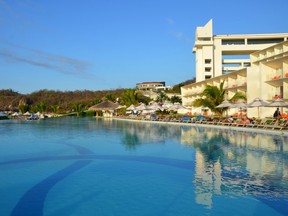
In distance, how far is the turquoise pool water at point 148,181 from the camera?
603 cm

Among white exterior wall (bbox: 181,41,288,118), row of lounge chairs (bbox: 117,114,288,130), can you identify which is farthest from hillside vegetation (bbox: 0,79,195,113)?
row of lounge chairs (bbox: 117,114,288,130)

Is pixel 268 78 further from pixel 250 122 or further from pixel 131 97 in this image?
pixel 131 97

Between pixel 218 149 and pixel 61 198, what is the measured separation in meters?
7.67

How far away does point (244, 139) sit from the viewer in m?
15.4

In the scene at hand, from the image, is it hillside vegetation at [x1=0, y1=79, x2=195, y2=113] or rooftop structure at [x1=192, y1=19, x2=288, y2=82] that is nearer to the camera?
rooftop structure at [x1=192, y1=19, x2=288, y2=82]

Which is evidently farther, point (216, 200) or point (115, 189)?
point (115, 189)

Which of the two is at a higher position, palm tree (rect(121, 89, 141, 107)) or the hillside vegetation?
the hillside vegetation

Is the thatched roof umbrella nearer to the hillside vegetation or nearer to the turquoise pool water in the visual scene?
the hillside vegetation

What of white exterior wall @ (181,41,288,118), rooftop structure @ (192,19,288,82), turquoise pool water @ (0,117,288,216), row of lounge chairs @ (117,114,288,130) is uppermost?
rooftop structure @ (192,19,288,82)

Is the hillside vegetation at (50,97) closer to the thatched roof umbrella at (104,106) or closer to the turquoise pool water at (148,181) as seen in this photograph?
the thatched roof umbrella at (104,106)

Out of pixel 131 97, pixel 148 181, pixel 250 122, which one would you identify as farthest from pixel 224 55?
pixel 148 181

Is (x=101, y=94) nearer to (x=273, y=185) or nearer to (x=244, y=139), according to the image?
(x=244, y=139)

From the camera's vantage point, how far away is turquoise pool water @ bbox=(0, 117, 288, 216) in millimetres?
6027

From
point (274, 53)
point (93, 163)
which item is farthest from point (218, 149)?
point (274, 53)
